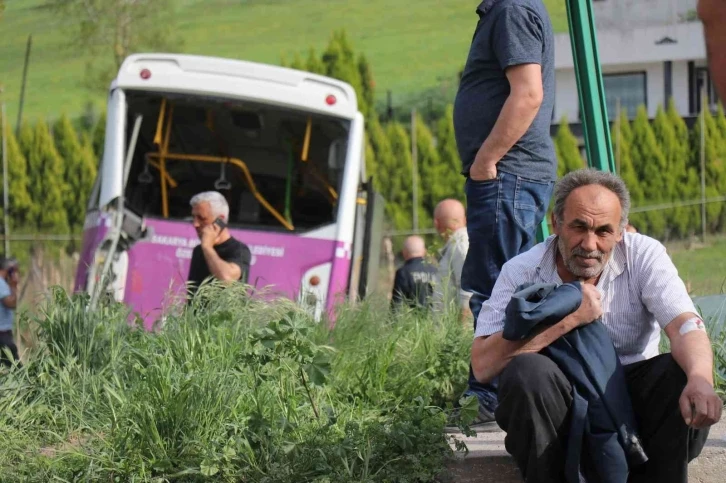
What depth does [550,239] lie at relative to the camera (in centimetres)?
446

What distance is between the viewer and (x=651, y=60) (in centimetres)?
4025

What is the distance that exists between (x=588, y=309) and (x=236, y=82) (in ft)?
21.8

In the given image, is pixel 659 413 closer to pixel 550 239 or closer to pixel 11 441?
pixel 550 239

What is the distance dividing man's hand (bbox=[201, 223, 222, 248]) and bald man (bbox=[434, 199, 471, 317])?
1448mm

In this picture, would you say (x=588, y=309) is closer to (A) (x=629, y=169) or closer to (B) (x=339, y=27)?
(A) (x=629, y=169)

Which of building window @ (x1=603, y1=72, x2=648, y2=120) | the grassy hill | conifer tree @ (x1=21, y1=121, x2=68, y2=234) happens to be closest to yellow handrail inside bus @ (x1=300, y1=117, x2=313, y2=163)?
conifer tree @ (x1=21, y1=121, x2=68, y2=234)

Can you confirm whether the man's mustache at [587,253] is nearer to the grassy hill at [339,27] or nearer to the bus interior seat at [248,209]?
the bus interior seat at [248,209]

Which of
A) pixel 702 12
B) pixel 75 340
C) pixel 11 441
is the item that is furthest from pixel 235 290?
pixel 702 12

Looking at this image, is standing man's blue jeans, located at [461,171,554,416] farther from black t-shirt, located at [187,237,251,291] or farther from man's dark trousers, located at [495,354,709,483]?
black t-shirt, located at [187,237,251,291]

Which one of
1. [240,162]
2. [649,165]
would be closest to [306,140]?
[240,162]

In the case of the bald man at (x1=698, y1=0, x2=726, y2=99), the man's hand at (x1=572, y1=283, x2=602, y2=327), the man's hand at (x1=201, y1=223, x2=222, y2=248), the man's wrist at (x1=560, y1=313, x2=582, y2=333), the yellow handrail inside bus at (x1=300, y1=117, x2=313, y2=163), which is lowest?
the man's wrist at (x1=560, y1=313, x2=582, y2=333)

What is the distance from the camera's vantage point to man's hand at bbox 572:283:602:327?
4125 mm

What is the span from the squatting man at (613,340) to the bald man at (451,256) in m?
1.50

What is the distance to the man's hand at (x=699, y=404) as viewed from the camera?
387cm
